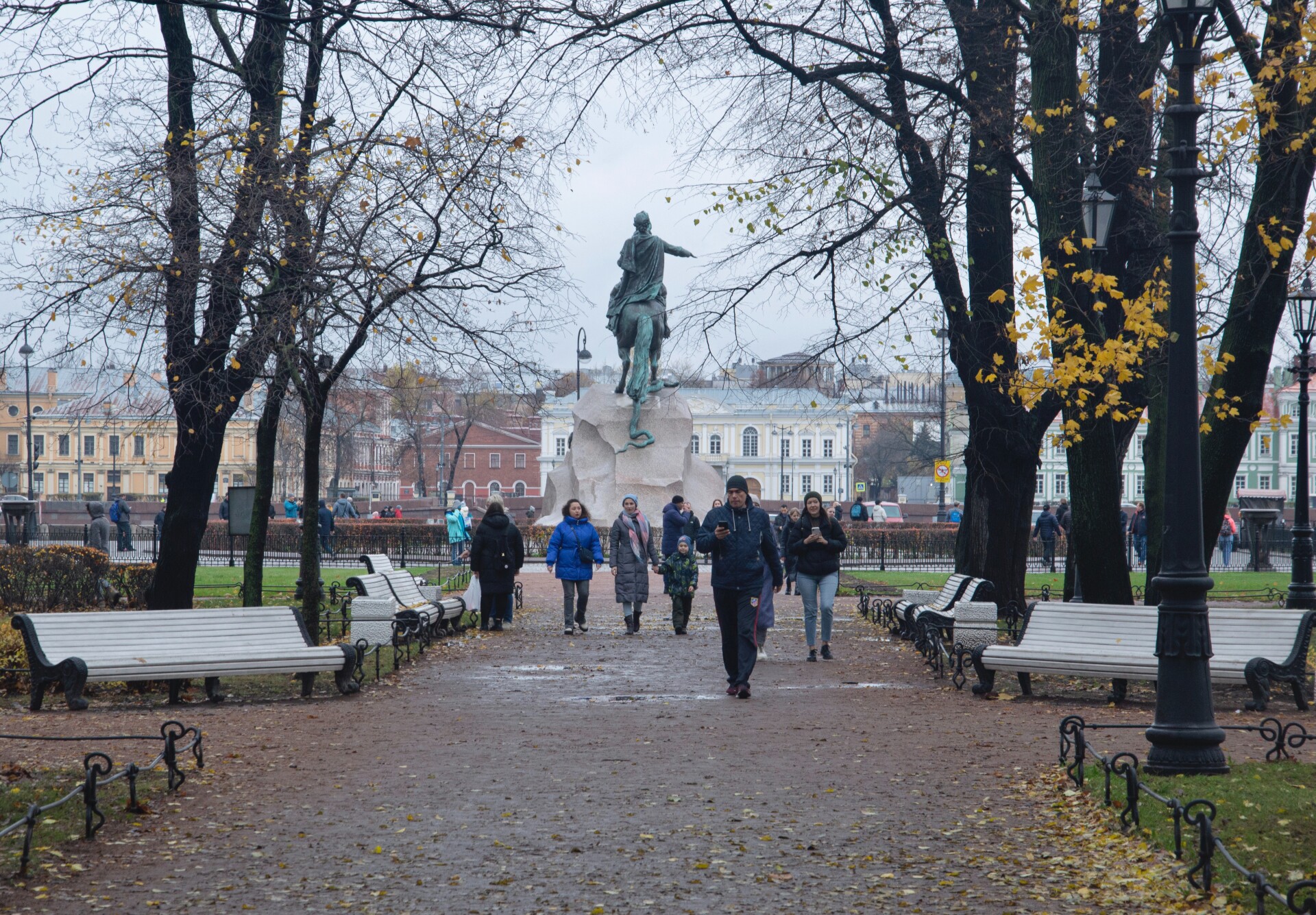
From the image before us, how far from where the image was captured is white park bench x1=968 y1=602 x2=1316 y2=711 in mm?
10234

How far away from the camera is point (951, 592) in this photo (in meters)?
14.6

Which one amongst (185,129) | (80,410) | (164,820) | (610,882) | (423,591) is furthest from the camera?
(423,591)

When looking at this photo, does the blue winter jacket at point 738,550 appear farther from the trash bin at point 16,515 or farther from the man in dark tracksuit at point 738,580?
the trash bin at point 16,515

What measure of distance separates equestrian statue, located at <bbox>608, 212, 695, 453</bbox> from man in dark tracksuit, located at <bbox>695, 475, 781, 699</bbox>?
16.6 meters

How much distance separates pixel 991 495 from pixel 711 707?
6.47 meters

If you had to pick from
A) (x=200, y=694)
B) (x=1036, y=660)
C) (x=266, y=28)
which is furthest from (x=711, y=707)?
(x=266, y=28)

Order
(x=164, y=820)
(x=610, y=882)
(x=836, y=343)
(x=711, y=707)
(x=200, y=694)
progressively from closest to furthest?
(x=610, y=882), (x=164, y=820), (x=711, y=707), (x=200, y=694), (x=836, y=343)

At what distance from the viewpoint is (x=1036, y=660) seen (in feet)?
35.2

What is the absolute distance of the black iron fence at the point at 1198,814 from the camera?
458 centimetres

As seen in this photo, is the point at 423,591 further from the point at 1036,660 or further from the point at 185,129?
the point at 1036,660

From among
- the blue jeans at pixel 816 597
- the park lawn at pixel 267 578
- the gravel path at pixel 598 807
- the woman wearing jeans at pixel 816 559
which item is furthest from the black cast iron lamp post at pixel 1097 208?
the park lawn at pixel 267 578

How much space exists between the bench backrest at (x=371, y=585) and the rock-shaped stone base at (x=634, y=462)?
44.3 ft

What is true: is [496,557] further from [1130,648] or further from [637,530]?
[1130,648]

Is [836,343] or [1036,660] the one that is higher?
[836,343]
